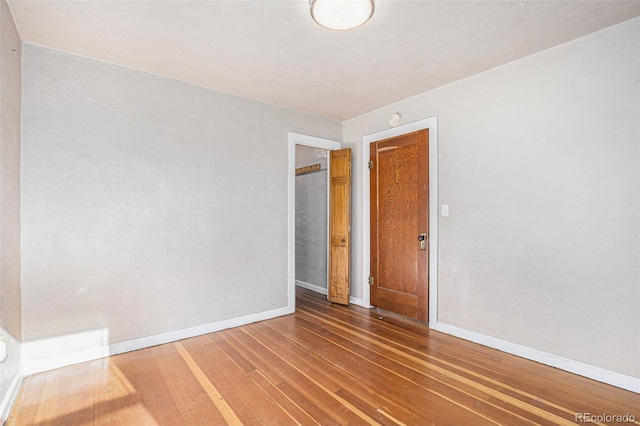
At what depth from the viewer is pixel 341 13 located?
1972 mm

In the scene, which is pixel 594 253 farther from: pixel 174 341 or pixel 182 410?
pixel 174 341

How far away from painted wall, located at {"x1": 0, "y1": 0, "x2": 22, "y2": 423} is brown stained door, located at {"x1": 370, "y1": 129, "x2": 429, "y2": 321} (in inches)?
134

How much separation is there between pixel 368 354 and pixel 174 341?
1.90m

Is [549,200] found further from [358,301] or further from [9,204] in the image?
[9,204]

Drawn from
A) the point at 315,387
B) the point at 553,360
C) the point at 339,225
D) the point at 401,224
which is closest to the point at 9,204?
the point at 315,387

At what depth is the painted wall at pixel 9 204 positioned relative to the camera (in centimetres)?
193

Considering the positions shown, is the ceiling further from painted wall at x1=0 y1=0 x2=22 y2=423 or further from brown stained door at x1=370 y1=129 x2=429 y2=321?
brown stained door at x1=370 y1=129 x2=429 y2=321

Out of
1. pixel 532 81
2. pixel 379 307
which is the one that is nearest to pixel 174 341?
pixel 379 307

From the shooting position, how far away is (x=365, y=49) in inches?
98.7

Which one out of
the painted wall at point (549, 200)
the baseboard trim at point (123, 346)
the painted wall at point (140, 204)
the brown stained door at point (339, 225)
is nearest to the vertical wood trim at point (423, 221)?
the painted wall at point (549, 200)

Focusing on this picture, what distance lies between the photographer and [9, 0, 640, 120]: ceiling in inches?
79.6

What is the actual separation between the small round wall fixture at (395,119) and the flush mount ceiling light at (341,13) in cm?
174

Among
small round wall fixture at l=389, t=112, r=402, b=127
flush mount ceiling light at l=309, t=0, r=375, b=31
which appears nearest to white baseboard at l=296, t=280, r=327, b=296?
small round wall fixture at l=389, t=112, r=402, b=127

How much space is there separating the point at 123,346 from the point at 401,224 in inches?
122
